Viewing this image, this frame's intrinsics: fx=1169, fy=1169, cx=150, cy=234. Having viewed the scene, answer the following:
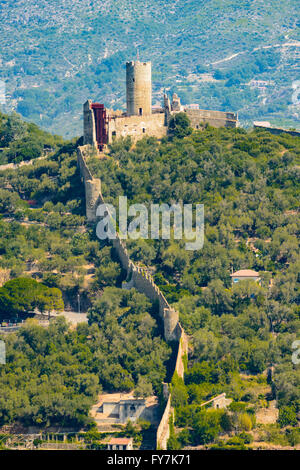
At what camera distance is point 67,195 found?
7094cm

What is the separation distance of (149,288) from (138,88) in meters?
19.5

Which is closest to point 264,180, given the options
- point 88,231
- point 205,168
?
point 205,168

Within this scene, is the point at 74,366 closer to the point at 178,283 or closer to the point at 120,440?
the point at 120,440

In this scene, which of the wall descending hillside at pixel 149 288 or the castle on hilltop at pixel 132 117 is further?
the castle on hilltop at pixel 132 117

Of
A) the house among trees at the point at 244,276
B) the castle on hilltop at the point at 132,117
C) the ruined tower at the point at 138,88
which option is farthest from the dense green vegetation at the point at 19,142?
the house among trees at the point at 244,276

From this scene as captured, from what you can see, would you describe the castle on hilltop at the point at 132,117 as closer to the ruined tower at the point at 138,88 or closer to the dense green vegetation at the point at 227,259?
the ruined tower at the point at 138,88

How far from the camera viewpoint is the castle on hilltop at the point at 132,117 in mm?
72938

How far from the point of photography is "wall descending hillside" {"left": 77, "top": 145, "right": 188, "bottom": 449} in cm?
4950

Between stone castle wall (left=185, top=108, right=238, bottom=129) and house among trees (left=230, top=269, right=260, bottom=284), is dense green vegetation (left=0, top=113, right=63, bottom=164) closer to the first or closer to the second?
stone castle wall (left=185, top=108, right=238, bottom=129)

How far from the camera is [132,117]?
7406 cm

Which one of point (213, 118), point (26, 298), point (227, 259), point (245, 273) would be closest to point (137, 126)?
point (213, 118)

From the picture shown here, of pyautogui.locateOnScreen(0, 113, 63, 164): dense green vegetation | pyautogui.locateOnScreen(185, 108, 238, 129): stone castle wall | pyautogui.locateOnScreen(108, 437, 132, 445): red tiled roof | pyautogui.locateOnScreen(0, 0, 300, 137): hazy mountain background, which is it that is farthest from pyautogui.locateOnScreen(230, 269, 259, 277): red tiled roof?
pyautogui.locateOnScreen(0, 0, 300, 137): hazy mountain background

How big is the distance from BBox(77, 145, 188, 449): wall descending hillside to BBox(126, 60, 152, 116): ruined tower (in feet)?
15.4

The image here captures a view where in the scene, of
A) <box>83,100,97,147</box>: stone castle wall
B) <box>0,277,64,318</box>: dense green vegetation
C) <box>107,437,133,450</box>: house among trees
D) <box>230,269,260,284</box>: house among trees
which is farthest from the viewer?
<box>83,100,97,147</box>: stone castle wall
